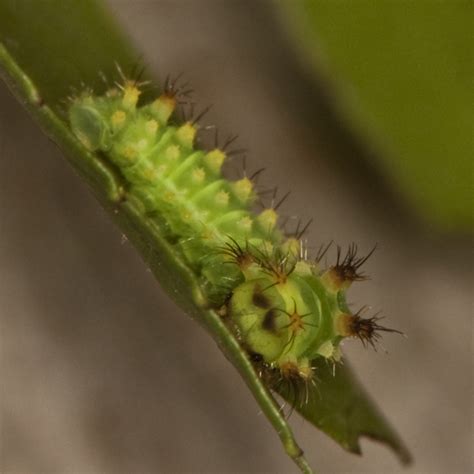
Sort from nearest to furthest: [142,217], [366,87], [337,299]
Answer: [142,217] < [337,299] < [366,87]

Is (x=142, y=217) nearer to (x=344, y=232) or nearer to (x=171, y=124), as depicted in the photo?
(x=171, y=124)

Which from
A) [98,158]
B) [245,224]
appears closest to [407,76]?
[245,224]

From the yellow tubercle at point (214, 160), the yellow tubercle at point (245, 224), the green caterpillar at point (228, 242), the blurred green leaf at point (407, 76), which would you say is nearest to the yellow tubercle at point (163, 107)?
the green caterpillar at point (228, 242)

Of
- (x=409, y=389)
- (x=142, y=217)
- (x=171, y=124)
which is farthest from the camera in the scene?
(x=409, y=389)

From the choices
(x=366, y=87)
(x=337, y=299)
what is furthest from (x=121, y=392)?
(x=337, y=299)

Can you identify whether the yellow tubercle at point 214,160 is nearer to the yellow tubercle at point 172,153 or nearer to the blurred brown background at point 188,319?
the yellow tubercle at point 172,153

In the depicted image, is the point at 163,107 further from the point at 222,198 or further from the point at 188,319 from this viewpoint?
the point at 188,319
